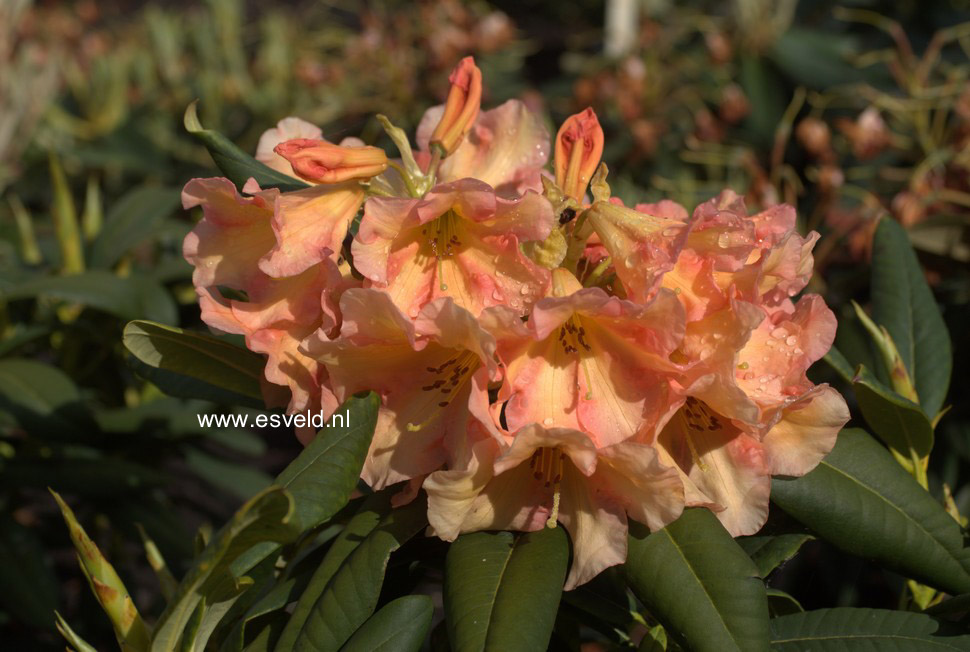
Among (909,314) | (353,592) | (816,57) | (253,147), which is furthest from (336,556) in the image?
(253,147)

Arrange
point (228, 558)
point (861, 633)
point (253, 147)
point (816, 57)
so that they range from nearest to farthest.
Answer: point (228, 558) → point (861, 633) → point (816, 57) → point (253, 147)

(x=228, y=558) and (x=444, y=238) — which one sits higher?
(x=444, y=238)

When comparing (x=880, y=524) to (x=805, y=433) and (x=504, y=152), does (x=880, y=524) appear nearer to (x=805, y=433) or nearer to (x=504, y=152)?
(x=805, y=433)

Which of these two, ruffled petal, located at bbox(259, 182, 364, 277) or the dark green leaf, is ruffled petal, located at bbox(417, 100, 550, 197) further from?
the dark green leaf

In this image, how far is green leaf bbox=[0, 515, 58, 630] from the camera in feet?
4.81

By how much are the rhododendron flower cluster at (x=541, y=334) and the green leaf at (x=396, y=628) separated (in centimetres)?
6

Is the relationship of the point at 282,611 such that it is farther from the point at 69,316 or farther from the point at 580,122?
the point at 69,316

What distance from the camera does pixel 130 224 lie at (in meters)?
1.64

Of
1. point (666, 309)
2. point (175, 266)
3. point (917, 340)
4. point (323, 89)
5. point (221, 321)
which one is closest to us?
point (666, 309)

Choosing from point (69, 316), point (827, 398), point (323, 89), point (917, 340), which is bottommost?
point (323, 89)

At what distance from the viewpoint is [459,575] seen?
0.74 meters

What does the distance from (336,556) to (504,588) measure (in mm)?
167

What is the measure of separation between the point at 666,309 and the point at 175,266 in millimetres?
1135

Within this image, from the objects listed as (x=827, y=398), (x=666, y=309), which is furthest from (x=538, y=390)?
(x=827, y=398)
